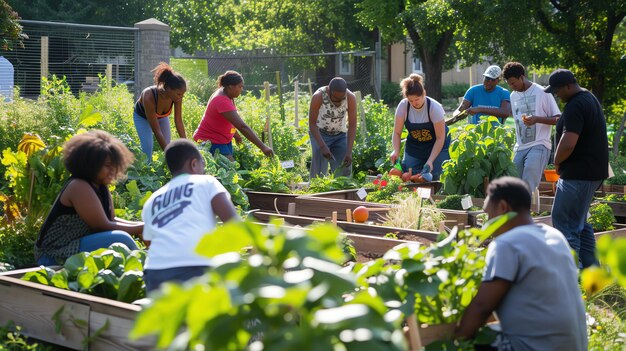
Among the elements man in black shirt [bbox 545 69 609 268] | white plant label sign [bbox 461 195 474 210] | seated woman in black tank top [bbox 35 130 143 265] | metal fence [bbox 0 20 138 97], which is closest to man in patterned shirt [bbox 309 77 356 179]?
white plant label sign [bbox 461 195 474 210]

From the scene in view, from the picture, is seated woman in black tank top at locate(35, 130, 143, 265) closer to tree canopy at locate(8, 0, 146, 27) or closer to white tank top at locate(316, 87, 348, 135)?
white tank top at locate(316, 87, 348, 135)

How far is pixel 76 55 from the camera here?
599 inches

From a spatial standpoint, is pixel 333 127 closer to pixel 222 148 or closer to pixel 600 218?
pixel 222 148

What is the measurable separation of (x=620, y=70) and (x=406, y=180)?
9.47 meters

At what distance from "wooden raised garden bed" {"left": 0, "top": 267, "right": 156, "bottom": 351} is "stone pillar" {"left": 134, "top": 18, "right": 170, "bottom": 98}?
10645 millimetres

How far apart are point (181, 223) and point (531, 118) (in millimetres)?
5112

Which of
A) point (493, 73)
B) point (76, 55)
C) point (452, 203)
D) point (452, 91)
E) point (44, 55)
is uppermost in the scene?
point (452, 91)

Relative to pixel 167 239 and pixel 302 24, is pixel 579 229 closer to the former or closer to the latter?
pixel 167 239

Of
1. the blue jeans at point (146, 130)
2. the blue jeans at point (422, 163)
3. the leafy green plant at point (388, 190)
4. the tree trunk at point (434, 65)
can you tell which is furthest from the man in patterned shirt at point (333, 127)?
the tree trunk at point (434, 65)

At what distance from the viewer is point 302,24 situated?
37969mm

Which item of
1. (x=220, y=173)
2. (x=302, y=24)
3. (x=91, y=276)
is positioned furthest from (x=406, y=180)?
(x=302, y=24)

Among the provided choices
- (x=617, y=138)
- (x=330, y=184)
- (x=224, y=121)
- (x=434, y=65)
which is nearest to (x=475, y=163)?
(x=330, y=184)

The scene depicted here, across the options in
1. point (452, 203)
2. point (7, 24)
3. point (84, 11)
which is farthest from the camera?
point (84, 11)

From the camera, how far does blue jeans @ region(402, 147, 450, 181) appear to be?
1030 cm
